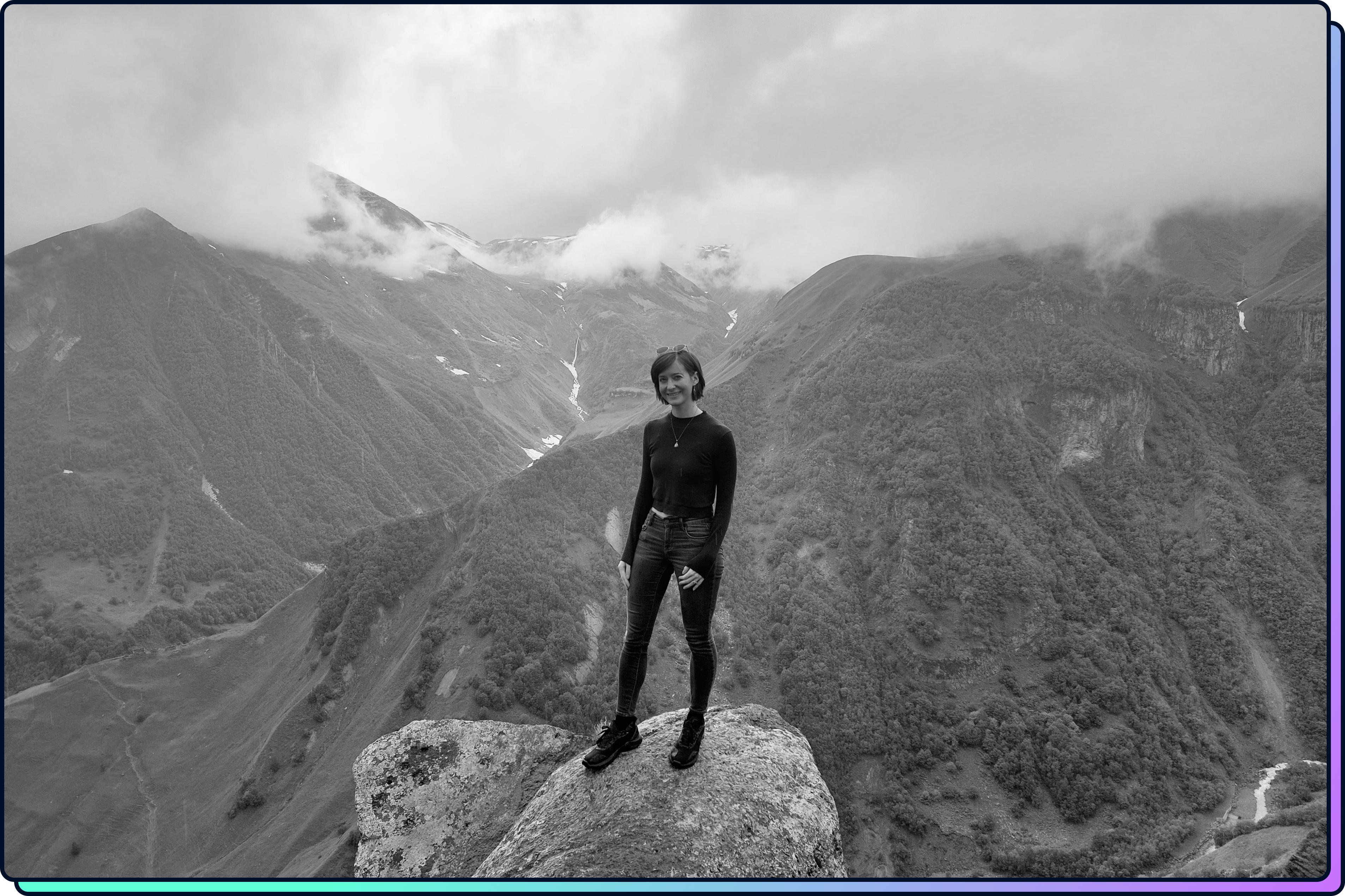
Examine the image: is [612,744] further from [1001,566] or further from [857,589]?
[1001,566]

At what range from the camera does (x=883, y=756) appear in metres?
68.9

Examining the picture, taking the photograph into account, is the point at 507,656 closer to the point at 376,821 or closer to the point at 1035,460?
the point at 376,821

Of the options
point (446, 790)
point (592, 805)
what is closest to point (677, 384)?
point (592, 805)

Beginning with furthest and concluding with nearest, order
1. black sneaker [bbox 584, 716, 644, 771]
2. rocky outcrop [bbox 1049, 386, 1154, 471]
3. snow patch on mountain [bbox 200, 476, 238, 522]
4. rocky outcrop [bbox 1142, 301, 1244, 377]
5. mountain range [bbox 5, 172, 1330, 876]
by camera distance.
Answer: snow patch on mountain [bbox 200, 476, 238, 522], rocky outcrop [bbox 1142, 301, 1244, 377], rocky outcrop [bbox 1049, 386, 1154, 471], mountain range [bbox 5, 172, 1330, 876], black sneaker [bbox 584, 716, 644, 771]

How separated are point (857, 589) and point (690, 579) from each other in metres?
85.6

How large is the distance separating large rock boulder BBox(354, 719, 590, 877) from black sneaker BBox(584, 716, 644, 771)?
7.31 ft

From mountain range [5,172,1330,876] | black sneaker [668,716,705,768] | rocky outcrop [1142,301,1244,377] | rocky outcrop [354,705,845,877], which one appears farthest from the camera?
rocky outcrop [1142,301,1244,377]

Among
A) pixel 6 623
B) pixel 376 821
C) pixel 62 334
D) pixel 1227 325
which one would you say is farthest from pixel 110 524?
pixel 1227 325

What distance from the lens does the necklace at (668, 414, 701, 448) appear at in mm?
8266

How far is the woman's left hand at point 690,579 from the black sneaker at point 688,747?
2225mm

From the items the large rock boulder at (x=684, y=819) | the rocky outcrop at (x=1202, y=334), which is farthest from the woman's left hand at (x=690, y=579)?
the rocky outcrop at (x=1202, y=334)

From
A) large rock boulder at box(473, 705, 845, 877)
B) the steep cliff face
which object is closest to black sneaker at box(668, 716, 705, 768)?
large rock boulder at box(473, 705, 845, 877)

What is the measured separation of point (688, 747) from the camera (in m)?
8.91

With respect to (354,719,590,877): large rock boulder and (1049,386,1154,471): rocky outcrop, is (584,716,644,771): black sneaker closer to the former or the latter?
(354,719,590,877): large rock boulder
